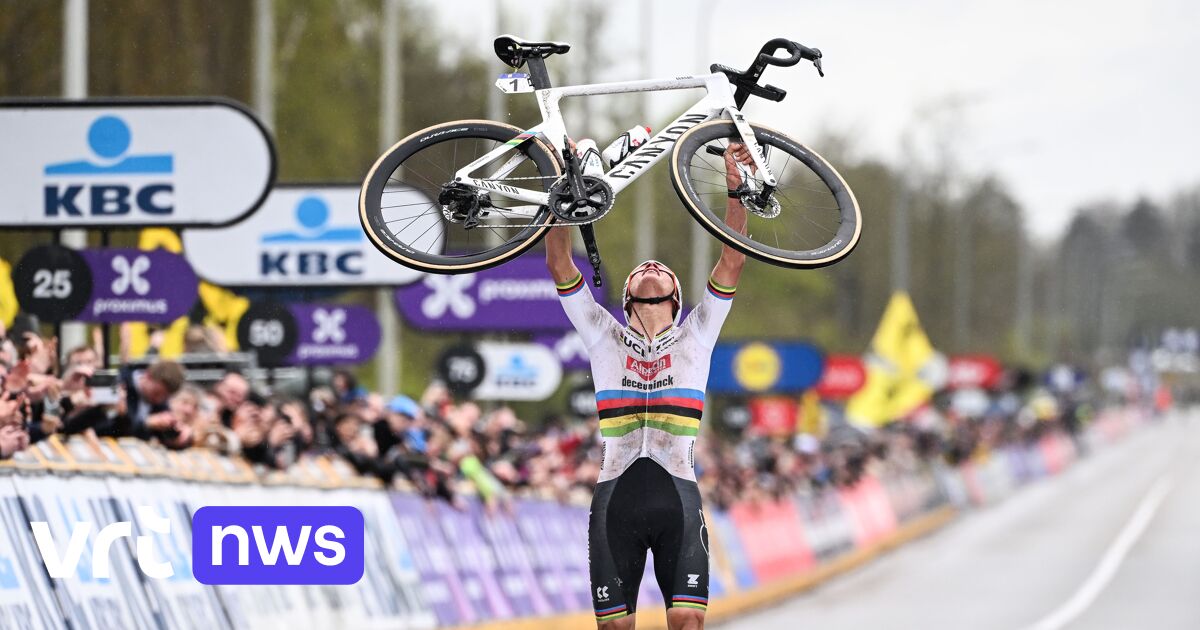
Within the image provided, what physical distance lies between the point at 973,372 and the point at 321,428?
51.9m

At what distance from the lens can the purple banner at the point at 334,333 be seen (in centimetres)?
1689

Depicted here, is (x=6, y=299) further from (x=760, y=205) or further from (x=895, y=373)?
(x=895, y=373)

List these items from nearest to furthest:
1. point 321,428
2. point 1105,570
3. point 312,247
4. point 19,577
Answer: point 19,577, point 321,428, point 312,247, point 1105,570

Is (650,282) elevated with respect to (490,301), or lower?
elevated

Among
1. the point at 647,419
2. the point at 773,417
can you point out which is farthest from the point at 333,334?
the point at 773,417

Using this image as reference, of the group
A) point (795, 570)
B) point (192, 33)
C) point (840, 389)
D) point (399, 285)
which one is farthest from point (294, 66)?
point (399, 285)

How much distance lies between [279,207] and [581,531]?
4556 mm

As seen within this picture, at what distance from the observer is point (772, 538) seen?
81.3ft

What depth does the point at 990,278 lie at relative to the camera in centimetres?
10962

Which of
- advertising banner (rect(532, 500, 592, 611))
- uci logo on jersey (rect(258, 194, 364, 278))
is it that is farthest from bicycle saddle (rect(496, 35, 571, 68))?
advertising banner (rect(532, 500, 592, 611))

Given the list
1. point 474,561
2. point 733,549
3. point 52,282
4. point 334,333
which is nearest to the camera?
point 52,282

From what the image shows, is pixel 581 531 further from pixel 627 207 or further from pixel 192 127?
pixel 627 207

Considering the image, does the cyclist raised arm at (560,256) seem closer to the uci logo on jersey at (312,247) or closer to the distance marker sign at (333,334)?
the uci logo on jersey at (312,247)

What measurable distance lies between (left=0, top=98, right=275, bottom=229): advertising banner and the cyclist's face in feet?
17.7
